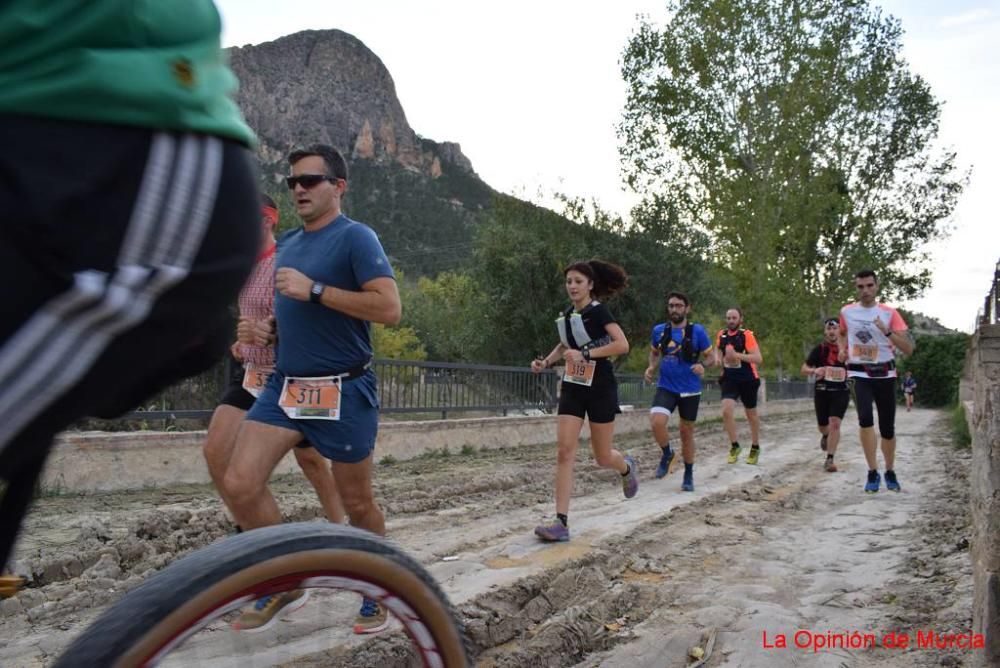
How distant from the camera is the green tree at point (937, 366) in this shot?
5441 cm

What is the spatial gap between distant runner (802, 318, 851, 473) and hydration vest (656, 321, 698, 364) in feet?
5.97

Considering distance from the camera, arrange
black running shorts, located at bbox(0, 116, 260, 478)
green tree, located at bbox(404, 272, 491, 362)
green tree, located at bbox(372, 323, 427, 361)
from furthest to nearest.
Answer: green tree, located at bbox(372, 323, 427, 361)
green tree, located at bbox(404, 272, 491, 362)
black running shorts, located at bbox(0, 116, 260, 478)

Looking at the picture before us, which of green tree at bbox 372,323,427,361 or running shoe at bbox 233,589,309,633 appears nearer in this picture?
running shoe at bbox 233,589,309,633

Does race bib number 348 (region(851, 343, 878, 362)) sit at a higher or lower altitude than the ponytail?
lower

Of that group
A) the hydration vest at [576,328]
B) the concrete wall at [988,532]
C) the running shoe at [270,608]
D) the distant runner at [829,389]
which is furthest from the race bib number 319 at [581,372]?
the distant runner at [829,389]

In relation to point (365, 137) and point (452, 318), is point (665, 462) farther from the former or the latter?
point (365, 137)

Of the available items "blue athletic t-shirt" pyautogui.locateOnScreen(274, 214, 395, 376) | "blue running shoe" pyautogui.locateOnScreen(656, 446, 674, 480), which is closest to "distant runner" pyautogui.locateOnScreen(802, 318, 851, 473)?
"blue running shoe" pyautogui.locateOnScreen(656, 446, 674, 480)

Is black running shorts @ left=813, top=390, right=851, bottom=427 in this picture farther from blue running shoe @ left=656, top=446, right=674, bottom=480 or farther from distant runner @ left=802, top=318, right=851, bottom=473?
blue running shoe @ left=656, top=446, right=674, bottom=480

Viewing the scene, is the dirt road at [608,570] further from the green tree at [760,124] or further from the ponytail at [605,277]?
the green tree at [760,124]

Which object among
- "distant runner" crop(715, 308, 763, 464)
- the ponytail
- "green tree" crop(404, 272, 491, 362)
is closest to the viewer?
the ponytail

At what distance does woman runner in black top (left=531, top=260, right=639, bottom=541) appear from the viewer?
6445 millimetres

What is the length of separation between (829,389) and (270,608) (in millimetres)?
10717

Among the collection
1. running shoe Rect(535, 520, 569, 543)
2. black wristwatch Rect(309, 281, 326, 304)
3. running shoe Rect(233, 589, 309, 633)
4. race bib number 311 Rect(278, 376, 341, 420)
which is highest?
black wristwatch Rect(309, 281, 326, 304)

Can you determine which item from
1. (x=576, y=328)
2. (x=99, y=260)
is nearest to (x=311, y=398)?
(x=99, y=260)
